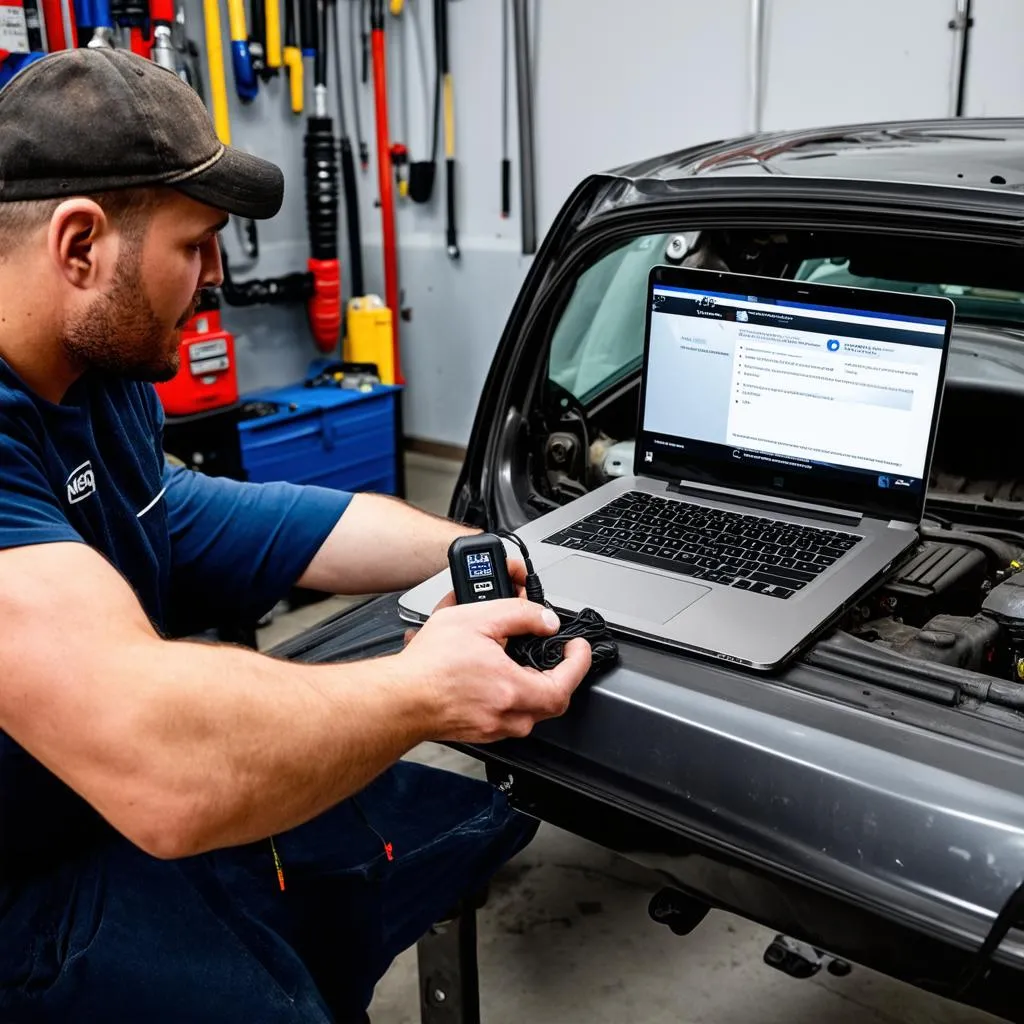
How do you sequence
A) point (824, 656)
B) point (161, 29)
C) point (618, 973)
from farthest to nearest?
point (161, 29) → point (618, 973) → point (824, 656)

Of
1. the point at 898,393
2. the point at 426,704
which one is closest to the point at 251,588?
the point at 426,704

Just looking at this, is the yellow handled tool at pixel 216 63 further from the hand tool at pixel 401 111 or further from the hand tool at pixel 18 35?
the hand tool at pixel 401 111

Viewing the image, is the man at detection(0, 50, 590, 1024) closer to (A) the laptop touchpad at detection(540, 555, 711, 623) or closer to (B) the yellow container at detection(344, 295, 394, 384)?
(A) the laptop touchpad at detection(540, 555, 711, 623)

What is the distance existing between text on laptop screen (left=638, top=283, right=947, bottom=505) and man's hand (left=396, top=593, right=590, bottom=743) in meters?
0.52

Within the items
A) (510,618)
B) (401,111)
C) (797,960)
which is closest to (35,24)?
(401,111)

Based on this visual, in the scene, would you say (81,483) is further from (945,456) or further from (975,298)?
(975,298)

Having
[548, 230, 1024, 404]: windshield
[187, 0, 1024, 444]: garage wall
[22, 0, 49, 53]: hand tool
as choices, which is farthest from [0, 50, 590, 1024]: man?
[187, 0, 1024, 444]: garage wall

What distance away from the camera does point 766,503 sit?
1476 mm

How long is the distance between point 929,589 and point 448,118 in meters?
3.29

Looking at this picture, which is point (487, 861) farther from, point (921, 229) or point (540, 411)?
point (921, 229)

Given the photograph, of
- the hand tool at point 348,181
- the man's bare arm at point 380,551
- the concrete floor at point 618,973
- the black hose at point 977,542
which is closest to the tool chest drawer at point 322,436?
the hand tool at point 348,181

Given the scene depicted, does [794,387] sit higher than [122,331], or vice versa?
[122,331]

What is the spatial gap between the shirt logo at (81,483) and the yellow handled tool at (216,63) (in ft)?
8.69

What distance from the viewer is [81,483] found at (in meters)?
1.17
